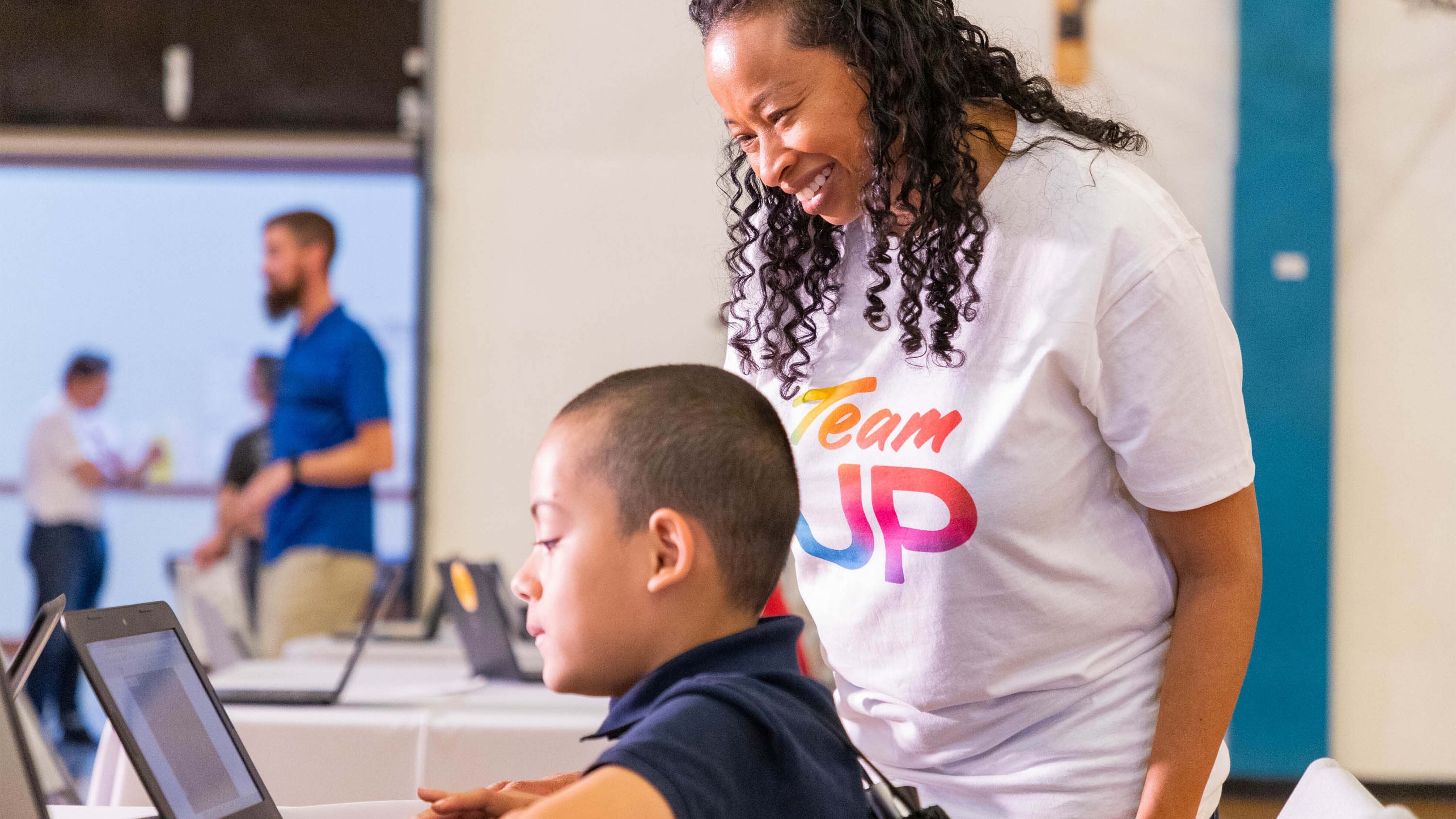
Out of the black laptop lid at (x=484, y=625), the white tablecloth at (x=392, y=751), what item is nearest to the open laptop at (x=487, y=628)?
the black laptop lid at (x=484, y=625)

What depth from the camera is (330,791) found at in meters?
1.79

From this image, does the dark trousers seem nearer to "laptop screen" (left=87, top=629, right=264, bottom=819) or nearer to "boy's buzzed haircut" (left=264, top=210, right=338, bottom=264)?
"boy's buzzed haircut" (left=264, top=210, right=338, bottom=264)

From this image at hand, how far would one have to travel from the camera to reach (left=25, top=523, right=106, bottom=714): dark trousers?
178 inches

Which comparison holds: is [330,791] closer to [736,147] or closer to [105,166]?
[736,147]

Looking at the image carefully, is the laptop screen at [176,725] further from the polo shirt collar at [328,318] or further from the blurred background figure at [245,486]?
the blurred background figure at [245,486]

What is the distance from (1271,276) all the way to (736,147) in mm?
3166

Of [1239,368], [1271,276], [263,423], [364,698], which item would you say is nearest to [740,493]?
[1239,368]

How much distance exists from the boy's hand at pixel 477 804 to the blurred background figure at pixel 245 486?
316cm

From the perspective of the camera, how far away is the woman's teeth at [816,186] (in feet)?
3.70

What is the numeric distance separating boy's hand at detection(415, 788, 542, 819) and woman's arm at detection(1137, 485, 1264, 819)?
1.69 feet

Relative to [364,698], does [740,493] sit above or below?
above

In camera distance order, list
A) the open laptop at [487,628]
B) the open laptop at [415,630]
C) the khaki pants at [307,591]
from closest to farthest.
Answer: the open laptop at [487,628] → the open laptop at [415,630] → the khaki pants at [307,591]

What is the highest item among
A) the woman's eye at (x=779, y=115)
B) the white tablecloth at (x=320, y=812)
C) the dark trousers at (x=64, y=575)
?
the woman's eye at (x=779, y=115)

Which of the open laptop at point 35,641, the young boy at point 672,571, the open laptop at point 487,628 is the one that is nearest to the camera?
the young boy at point 672,571
